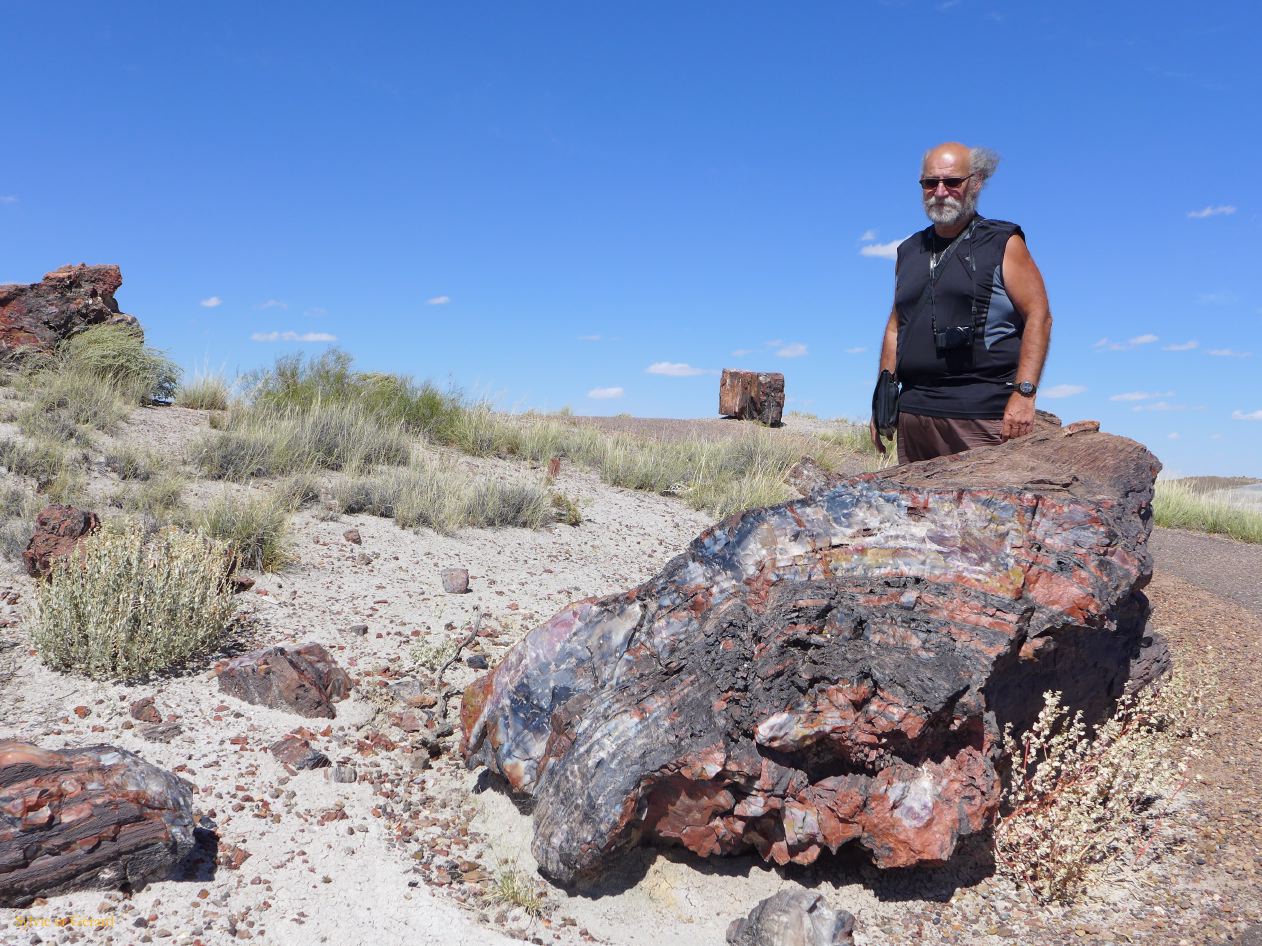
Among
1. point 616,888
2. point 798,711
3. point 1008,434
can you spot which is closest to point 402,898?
point 616,888

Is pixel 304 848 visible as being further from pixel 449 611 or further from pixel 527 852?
pixel 449 611

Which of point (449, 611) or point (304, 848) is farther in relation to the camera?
point (449, 611)

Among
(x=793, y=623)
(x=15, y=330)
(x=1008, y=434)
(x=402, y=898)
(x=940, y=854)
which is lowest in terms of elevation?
(x=402, y=898)

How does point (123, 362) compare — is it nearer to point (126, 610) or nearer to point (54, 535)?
point (54, 535)

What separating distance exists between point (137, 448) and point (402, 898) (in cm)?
564

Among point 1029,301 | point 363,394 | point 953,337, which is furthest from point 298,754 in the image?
point 363,394

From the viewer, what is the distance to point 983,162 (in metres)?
4.54

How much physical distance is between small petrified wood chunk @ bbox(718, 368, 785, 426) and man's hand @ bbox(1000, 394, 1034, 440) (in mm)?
13212

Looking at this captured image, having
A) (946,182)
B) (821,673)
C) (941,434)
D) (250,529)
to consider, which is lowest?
(821,673)

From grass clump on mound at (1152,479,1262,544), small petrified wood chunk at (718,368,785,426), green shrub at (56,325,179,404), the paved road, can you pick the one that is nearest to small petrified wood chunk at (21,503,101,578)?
green shrub at (56,325,179,404)

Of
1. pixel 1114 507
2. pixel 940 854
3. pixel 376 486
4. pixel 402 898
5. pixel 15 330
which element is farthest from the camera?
pixel 15 330

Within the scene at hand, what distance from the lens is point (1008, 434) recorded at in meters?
4.64

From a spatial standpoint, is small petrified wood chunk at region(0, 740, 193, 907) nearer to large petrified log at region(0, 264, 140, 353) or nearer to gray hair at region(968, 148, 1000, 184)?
gray hair at region(968, 148, 1000, 184)

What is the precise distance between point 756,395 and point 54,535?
551 inches
